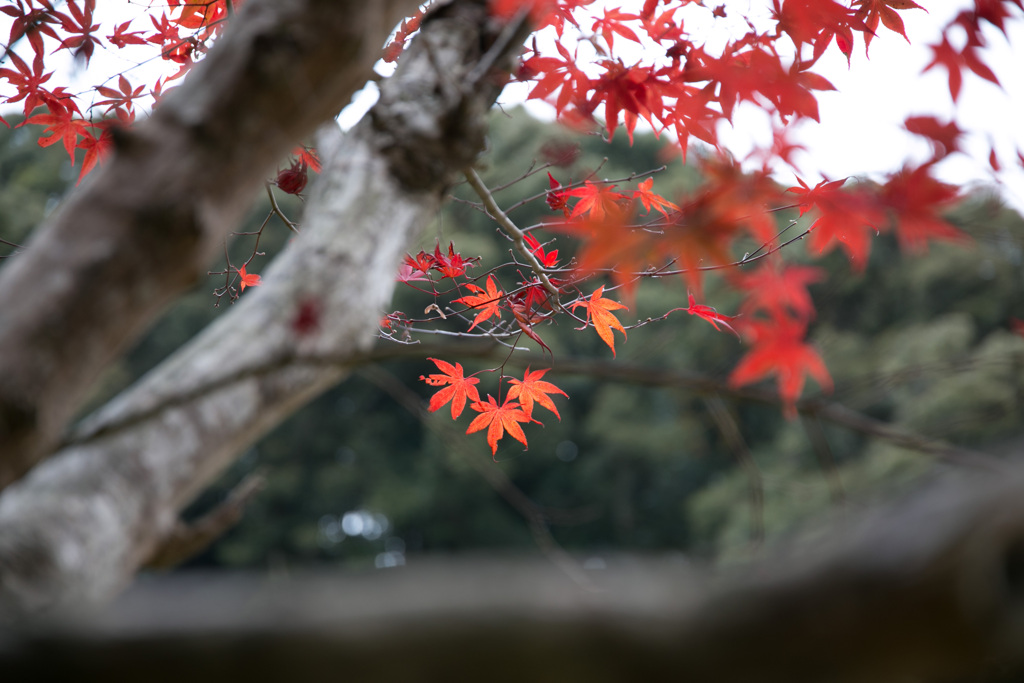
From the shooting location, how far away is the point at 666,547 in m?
10.2

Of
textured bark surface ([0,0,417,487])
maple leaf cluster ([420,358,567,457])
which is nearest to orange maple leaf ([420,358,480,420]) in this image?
maple leaf cluster ([420,358,567,457])

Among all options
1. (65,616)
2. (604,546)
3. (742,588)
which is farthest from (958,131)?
(604,546)

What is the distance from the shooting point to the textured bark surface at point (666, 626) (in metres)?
0.42

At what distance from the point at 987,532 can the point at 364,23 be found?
600 millimetres

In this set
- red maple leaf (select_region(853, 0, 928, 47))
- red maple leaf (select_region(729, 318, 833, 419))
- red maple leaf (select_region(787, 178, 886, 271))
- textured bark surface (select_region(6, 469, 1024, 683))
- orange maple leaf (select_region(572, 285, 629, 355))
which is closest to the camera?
textured bark surface (select_region(6, 469, 1024, 683))

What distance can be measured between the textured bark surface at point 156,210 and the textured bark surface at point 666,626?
152mm

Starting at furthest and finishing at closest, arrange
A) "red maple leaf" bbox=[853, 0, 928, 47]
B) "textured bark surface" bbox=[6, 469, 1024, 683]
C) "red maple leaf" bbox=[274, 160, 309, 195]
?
"red maple leaf" bbox=[274, 160, 309, 195] → "red maple leaf" bbox=[853, 0, 928, 47] → "textured bark surface" bbox=[6, 469, 1024, 683]

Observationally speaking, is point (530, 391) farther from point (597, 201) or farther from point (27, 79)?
point (27, 79)

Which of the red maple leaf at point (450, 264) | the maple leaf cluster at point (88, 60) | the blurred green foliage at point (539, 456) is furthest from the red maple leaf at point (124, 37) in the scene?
the blurred green foliage at point (539, 456)

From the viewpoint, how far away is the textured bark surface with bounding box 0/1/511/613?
43 centimetres

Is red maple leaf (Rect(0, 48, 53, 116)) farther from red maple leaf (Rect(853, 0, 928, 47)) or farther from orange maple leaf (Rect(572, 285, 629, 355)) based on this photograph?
red maple leaf (Rect(853, 0, 928, 47))

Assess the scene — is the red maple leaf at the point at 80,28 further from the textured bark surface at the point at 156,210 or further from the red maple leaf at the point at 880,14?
the red maple leaf at the point at 880,14

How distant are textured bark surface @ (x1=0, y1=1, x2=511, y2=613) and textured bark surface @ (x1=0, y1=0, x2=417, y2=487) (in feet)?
0.12

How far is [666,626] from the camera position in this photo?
44 centimetres
